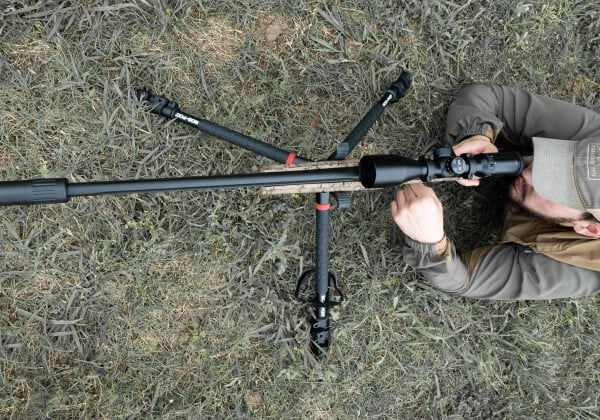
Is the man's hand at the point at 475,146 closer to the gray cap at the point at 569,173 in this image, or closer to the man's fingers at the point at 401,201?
the gray cap at the point at 569,173

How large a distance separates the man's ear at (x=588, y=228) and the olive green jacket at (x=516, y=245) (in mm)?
101

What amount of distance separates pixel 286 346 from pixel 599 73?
303cm

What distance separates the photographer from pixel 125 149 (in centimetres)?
297

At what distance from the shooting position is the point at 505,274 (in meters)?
2.83

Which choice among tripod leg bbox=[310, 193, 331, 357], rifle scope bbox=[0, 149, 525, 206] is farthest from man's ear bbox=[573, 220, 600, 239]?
tripod leg bbox=[310, 193, 331, 357]

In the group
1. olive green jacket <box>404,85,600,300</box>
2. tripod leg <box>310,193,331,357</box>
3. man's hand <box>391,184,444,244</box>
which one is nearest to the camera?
man's hand <box>391,184,444,244</box>

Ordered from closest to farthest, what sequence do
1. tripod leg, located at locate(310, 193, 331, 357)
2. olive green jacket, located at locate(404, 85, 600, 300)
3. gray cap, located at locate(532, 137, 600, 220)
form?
gray cap, located at locate(532, 137, 600, 220)
tripod leg, located at locate(310, 193, 331, 357)
olive green jacket, located at locate(404, 85, 600, 300)

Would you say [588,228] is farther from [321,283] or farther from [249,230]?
[249,230]

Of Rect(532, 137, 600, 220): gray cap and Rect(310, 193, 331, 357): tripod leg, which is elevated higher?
Rect(532, 137, 600, 220): gray cap

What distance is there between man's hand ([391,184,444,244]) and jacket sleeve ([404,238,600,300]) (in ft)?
0.48

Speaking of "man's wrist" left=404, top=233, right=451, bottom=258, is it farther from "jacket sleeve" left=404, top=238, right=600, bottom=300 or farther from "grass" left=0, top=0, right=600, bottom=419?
"grass" left=0, top=0, right=600, bottom=419

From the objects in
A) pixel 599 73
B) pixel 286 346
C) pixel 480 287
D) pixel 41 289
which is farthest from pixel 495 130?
pixel 41 289

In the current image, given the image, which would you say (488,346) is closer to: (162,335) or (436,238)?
(436,238)

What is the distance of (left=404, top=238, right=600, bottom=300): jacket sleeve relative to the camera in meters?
2.74
